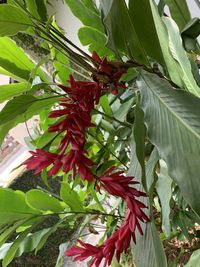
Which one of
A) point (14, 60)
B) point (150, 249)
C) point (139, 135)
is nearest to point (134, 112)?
point (139, 135)

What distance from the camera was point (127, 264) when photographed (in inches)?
52.8

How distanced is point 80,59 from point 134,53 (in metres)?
0.10

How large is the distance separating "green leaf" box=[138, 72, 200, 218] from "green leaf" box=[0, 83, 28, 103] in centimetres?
30

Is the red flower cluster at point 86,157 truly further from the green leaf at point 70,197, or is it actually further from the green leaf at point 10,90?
the green leaf at point 70,197

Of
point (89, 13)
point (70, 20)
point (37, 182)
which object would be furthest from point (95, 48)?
point (37, 182)

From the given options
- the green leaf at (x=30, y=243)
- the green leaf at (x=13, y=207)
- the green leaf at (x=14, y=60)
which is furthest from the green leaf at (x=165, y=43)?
the green leaf at (x=30, y=243)

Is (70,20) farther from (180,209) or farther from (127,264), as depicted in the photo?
(180,209)

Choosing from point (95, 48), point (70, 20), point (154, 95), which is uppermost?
point (70, 20)

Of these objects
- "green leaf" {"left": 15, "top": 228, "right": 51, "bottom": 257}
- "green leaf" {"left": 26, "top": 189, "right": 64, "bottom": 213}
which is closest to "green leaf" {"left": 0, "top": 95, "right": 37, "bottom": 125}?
"green leaf" {"left": 26, "top": 189, "right": 64, "bottom": 213}

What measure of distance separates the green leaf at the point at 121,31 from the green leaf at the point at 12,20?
0.12 m

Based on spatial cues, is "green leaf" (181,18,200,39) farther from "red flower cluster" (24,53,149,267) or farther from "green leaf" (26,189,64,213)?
"green leaf" (26,189,64,213)

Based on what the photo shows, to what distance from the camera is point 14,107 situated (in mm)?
452

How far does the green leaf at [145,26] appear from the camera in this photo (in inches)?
17.9

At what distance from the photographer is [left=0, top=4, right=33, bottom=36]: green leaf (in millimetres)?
467
